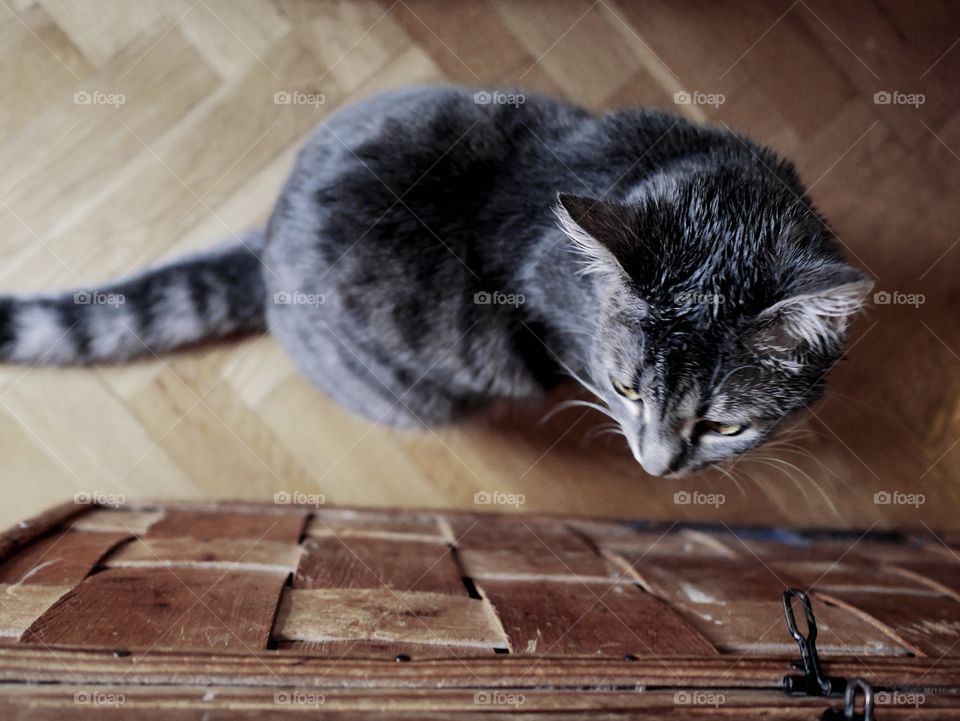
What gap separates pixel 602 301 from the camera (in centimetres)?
102

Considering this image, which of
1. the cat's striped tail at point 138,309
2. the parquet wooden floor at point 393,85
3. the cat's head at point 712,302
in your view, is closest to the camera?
the cat's head at point 712,302

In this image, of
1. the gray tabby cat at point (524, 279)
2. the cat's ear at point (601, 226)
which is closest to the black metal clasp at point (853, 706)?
the gray tabby cat at point (524, 279)

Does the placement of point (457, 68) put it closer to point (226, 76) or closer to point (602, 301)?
point (226, 76)

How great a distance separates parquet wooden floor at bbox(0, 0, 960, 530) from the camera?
148cm

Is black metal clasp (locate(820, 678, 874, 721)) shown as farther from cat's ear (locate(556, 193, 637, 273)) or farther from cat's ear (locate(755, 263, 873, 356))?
cat's ear (locate(556, 193, 637, 273))

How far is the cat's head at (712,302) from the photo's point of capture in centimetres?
89

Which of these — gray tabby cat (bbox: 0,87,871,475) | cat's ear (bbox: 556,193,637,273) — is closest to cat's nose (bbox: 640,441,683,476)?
gray tabby cat (bbox: 0,87,871,475)

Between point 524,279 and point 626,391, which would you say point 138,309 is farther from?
point 626,391

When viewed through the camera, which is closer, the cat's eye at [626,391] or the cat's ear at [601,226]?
the cat's ear at [601,226]

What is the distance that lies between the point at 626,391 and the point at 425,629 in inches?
19.2

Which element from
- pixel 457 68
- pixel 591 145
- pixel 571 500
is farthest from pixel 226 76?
pixel 571 500

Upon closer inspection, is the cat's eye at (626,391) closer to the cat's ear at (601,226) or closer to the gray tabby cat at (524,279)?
the gray tabby cat at (524,279)

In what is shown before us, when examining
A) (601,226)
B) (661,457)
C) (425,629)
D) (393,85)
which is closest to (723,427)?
(661,457)

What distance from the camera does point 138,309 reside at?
4.35ft
